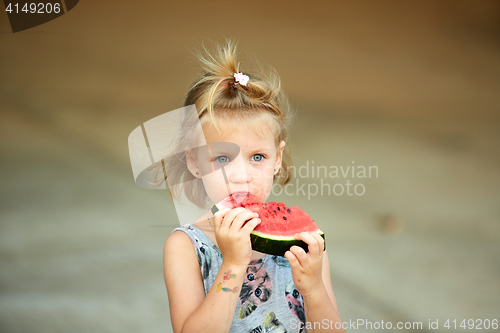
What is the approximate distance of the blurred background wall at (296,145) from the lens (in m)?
3.20

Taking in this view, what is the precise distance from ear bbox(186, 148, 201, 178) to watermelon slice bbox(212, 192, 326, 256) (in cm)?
25

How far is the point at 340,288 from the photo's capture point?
3326 mm

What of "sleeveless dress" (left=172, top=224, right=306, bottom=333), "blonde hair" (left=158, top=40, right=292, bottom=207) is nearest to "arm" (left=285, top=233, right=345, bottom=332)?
"sleeveless dress" (left=172, top=224, right=306, bottom=333)

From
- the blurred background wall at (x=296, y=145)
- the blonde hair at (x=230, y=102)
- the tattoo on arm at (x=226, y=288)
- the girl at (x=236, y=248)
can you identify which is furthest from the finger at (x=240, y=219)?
the blurred background wall at (x=296, y=145)

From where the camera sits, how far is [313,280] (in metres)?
1.52

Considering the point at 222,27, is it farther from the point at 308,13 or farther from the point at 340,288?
the point at 340,288

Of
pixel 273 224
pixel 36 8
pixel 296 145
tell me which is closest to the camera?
pixel 273 224

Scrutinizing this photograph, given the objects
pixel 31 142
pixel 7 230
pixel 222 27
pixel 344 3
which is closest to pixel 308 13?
pixel 344 3

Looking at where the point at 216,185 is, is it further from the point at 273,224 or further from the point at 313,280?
the point at 313,280

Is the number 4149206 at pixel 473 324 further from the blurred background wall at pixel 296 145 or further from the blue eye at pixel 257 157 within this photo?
the blue eye at pixel 257 157

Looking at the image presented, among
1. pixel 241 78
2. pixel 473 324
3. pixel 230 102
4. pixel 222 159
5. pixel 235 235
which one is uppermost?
pixel 241 78

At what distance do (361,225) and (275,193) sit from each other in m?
0.76

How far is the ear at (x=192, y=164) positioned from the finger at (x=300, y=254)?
562 millimetres

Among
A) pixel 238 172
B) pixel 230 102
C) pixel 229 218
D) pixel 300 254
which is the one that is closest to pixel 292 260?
pixel 300 254
